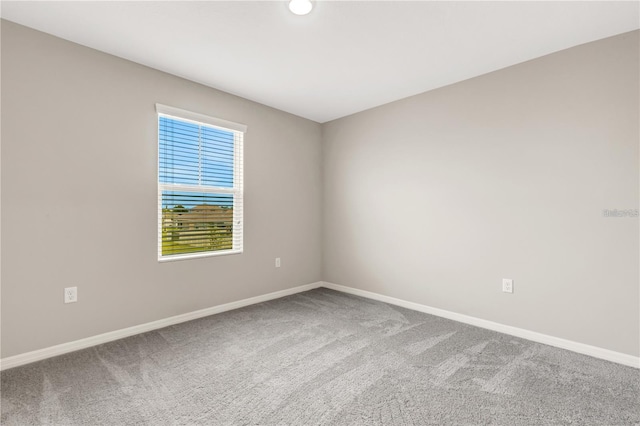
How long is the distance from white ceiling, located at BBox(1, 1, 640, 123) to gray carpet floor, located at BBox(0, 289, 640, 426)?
7.89 ft

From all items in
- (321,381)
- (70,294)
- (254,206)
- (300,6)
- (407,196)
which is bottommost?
(321,381)

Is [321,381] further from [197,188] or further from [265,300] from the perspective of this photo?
[197,188]

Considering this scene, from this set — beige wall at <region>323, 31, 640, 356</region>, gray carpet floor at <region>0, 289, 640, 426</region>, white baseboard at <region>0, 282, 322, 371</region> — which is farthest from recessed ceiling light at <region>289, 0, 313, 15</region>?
white baseboard at <region>0, 282, 322, 371</region>

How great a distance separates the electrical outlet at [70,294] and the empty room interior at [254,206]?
0.7 inches

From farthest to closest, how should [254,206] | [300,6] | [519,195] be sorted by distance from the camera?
[254,206]
[519,195]
[300,6]

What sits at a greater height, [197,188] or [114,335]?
[197,188]

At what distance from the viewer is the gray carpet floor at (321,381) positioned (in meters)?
1.67

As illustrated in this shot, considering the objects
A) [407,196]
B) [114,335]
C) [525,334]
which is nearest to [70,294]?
[114,335]

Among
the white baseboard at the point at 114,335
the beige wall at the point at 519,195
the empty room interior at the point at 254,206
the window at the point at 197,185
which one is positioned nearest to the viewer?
the empty room interior at the point at 254,206

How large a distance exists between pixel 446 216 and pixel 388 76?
1527 millimetres

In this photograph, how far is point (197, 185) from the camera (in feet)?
10.6

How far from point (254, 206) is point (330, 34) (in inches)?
80.5

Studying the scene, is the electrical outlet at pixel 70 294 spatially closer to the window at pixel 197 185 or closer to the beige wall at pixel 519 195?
the window at pixel 197 185

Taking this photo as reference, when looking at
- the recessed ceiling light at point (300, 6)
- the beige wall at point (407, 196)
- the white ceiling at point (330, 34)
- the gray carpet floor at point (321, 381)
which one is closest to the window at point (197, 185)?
the beige wall at point (407, 196)
